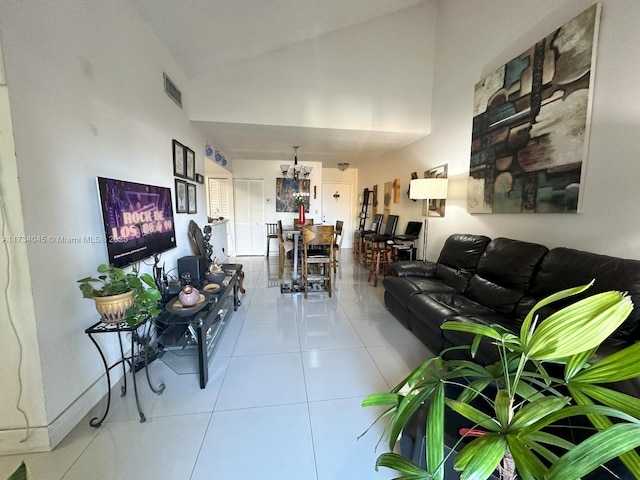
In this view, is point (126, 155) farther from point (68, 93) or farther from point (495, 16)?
point (495, 16)

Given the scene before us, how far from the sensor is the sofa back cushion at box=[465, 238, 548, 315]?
204 cm

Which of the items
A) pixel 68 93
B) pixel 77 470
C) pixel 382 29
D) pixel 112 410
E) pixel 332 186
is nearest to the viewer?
pixel 77 470

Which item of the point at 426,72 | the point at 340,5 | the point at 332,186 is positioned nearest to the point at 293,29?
the point at 340,5

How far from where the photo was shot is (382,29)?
376cm

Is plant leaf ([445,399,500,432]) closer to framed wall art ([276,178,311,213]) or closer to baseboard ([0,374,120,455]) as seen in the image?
baseboard ([0,374,120,455])

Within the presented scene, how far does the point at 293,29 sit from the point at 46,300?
3577 mm

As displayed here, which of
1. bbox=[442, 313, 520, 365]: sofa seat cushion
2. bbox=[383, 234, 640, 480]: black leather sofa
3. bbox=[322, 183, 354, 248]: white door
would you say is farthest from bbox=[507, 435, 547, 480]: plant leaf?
bbox=[322, 183, 354, 248]: white door

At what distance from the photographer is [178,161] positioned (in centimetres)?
300

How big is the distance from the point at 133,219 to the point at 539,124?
3416 millimetres

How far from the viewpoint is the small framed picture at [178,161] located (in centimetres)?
291

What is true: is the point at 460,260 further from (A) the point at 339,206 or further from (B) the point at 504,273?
(A) the point at 339,206

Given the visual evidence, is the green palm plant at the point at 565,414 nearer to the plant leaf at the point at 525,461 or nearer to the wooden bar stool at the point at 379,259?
the plant leaf at the point at 525,461

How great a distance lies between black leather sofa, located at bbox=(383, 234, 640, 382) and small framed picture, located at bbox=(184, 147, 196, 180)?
2.86 m

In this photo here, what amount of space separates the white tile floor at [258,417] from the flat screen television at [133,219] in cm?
95
